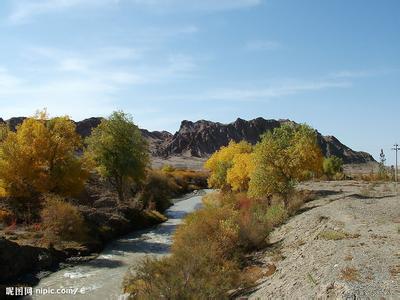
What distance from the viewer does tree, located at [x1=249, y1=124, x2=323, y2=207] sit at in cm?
4434

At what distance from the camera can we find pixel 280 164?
45.6 metres

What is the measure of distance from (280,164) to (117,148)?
22.2m

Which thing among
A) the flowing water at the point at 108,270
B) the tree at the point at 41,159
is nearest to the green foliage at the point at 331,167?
the flowing water at the point at 108,270

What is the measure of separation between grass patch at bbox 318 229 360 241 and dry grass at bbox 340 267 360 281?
732cm

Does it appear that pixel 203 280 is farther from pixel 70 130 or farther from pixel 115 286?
pixel 70 130

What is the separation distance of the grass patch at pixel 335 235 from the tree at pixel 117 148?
33.5 meters

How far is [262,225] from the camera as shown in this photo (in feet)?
116

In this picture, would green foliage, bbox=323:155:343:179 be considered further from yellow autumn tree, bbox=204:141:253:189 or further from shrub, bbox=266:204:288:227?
shrub, bbox=266:204:288:227

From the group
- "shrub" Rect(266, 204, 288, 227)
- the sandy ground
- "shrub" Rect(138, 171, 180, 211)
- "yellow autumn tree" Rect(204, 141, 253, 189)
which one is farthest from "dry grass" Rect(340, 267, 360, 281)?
"yellow autumn tree" Rect(204, 141, 253, 189)

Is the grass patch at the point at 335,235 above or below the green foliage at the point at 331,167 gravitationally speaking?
below

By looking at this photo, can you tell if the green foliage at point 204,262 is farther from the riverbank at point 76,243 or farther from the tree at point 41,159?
the tree at point 41,159

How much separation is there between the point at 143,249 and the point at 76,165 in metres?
14.9

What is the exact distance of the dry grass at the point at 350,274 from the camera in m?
18.2

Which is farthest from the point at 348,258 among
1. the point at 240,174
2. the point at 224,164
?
the point at 224,164
